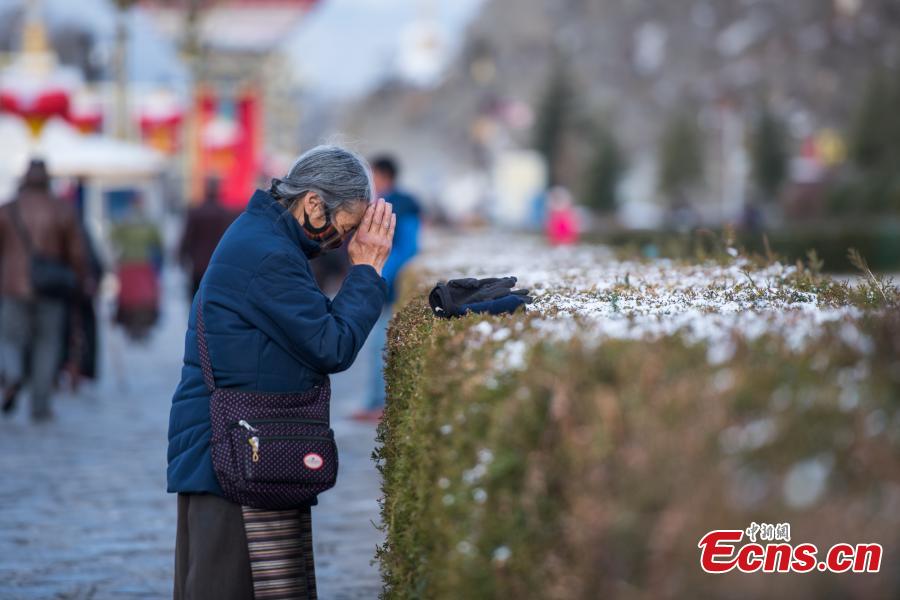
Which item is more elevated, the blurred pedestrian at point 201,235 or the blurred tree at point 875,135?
the blurred pedestrian at point 201,235

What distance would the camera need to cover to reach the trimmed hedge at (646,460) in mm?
2277

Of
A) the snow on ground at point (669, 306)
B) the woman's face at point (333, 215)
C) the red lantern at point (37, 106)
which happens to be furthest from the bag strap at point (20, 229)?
the red lantern at point (37, 106)

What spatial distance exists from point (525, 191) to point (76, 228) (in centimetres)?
3620

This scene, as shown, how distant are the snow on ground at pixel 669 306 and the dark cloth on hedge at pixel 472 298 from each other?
2.9 inches

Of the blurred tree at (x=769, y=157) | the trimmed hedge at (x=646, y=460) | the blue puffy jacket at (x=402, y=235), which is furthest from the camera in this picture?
the blurred tree at (x=769, y=157)

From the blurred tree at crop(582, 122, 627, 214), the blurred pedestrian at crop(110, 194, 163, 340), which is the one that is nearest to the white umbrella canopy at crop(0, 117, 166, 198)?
the blurred pedestrian at crop(110, 194, 163, 340)

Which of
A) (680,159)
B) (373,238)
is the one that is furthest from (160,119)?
(680,159)

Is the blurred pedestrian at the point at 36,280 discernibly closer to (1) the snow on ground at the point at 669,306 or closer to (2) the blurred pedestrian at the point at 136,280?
(1) the snow on ground at the point at 669,306

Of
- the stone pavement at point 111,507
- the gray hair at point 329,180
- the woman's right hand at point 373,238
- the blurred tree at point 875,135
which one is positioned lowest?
the blurred tree at point 875,135

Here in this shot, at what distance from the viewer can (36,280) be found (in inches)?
446

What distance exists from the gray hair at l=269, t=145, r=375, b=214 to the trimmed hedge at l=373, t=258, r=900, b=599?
72cm

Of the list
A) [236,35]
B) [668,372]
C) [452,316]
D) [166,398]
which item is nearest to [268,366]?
[452,316]

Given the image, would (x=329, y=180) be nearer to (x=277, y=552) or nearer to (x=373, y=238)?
(x=373, y=238)

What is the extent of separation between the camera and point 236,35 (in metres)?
58.2
